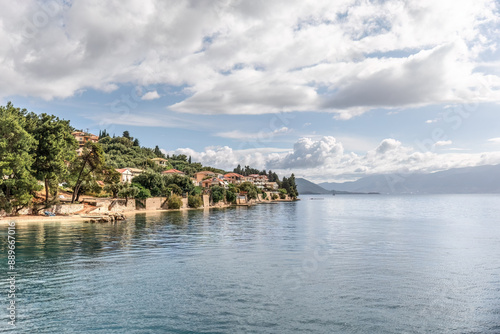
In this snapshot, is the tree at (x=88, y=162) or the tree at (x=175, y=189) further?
the tree at (x=175, y=189)

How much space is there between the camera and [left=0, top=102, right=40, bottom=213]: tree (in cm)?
4984

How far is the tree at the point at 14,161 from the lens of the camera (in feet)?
164

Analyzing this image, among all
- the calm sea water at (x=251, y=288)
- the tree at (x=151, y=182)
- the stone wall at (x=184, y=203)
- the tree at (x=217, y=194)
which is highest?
the tree at (x=151, y=182)

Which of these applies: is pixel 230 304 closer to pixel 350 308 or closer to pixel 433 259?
pixel 350 308

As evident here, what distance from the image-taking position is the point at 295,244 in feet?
116

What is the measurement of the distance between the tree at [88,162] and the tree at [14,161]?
1212 centimetres

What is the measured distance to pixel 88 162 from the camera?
2689 inches

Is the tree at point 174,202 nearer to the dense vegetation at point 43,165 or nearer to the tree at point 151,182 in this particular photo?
the tree at point 151,182

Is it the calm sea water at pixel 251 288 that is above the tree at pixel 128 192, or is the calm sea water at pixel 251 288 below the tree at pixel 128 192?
below

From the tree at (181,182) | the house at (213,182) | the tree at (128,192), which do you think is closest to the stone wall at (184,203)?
the tree at (181,182)

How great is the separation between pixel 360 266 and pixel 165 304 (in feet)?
47.9

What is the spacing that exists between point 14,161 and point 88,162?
17.9m

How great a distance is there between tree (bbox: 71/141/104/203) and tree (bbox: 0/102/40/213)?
1212 cm

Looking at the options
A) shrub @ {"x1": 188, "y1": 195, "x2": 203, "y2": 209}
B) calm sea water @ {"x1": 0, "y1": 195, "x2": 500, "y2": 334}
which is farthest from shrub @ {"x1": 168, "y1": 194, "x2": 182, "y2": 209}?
calm sea water @ {"x1": 0, "y1": 195, "x2": 500, "y2": 334}
